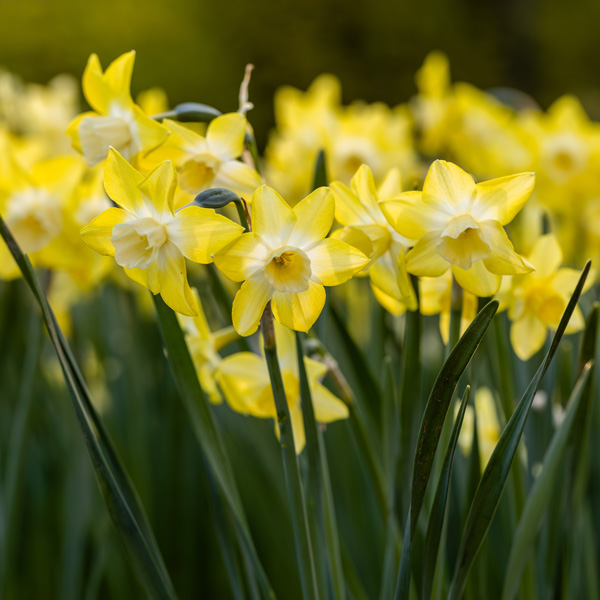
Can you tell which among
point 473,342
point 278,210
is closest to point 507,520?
point 473,342

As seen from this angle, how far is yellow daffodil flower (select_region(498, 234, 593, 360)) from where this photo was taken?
2.51 ft


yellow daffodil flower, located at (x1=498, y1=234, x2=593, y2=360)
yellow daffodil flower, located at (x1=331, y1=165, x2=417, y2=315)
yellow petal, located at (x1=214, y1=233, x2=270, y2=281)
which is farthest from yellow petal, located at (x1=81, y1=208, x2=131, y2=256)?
yellow daffodil flower, located at (x1=498, y1=234, x2=593, y2=360)

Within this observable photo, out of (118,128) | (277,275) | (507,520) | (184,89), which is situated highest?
(184,89)

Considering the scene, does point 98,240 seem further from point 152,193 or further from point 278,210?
point 278,210

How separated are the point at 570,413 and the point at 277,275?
356mm

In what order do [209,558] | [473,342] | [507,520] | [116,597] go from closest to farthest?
1. [473,342]
2. [507,520]
3. [116,597]
4. [209,558]

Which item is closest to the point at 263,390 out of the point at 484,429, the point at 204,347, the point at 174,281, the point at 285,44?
the point at 204,347

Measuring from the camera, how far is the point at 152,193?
598 millimetres

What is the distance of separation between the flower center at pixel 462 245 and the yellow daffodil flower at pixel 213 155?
21 centimetres

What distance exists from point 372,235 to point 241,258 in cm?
16

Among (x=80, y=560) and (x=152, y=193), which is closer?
(x=152, y=193)

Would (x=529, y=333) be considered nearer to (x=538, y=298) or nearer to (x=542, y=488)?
(x=538, y=298)

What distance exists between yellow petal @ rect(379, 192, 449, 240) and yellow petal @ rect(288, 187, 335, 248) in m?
0.06

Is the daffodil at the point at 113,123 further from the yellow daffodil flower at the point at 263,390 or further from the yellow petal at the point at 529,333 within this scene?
the yellow petal at the point at 529,333
